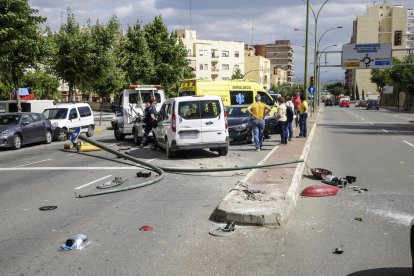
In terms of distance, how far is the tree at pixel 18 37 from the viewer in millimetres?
18562

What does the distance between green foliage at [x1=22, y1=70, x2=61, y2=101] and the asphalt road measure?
150 feet

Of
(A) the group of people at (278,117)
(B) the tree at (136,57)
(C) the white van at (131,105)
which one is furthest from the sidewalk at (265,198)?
(B) the tree at (136,57)

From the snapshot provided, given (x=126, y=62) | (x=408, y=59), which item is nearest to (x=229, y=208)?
(x=126, y=62)

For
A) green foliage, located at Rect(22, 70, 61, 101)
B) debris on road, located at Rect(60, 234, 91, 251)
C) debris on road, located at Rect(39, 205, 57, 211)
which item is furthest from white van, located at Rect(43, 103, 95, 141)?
green foliage, located at Rect(22, 70, 61, 101)

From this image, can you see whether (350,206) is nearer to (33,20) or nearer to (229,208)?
(229,208)

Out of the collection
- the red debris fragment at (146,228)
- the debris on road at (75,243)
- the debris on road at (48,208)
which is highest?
the debris on road at (75,243)

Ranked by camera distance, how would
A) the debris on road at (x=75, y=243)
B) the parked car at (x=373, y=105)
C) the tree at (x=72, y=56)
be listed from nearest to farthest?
the debris on road at (x=75, y=243) < the tree at (x=72, y=56) < the parked car at (x=373, y=105)

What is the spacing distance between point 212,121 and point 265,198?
6.41 metres

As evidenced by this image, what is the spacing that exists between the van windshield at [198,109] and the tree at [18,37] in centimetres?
855

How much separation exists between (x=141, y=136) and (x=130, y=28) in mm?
22981

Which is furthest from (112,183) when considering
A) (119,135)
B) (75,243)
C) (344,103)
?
(344,103)

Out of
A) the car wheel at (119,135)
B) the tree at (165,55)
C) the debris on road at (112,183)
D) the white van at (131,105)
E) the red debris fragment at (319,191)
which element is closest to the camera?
the red debris fragment at (319,191)

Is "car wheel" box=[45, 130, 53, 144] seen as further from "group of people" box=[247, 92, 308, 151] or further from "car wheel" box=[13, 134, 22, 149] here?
"group of people" box=[247, 92, 308, 151]

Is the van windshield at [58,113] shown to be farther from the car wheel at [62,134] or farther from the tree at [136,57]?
the tree at [136,57]
